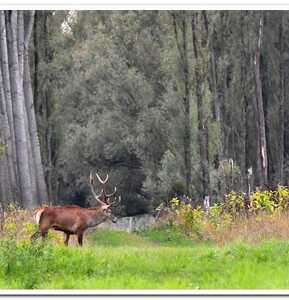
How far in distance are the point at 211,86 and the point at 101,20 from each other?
3986 millimetres

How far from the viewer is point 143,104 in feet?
89.5

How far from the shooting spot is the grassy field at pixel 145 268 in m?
11.6

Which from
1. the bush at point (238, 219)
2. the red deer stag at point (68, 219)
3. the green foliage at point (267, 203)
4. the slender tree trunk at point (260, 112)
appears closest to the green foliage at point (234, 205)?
the bush at point (238, 219)

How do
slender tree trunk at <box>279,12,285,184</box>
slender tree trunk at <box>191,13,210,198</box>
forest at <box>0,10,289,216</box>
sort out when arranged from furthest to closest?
slender tree trunk at <box>279,12,285,184</box>
slender tree trunk at <box>191,13,210,198</box>
forest at <box>0,10,289,216</box>

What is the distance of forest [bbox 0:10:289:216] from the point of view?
74.4ft

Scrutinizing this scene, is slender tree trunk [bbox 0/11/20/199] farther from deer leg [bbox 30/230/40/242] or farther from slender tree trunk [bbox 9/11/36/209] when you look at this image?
deer leg [bbox 30/230/40/242]

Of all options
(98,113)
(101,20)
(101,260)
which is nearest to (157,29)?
(101,20)

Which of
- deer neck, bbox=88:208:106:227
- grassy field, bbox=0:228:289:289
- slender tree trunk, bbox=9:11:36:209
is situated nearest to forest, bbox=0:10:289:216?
slender tree trunk, bbox=9:11:36:209

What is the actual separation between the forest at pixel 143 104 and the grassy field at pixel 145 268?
6871mm

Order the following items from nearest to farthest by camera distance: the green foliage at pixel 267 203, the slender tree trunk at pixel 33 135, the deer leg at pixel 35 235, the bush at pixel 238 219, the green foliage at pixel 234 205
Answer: the deer leg at pixel 35 235 → the bush at pixel 238 219 → the green foliage at pixel 267 203 → the green foliage at pixel 234 205 → the slender tree trunk at pixel 33 135

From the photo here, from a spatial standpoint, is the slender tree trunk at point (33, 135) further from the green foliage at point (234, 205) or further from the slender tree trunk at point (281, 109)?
the slender tree trunk at point (281, 109)

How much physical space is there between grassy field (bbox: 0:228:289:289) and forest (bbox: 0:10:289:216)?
6.87 m

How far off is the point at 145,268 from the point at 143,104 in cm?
1488

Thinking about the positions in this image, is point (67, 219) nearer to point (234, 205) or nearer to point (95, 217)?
A: point (95, 217)
